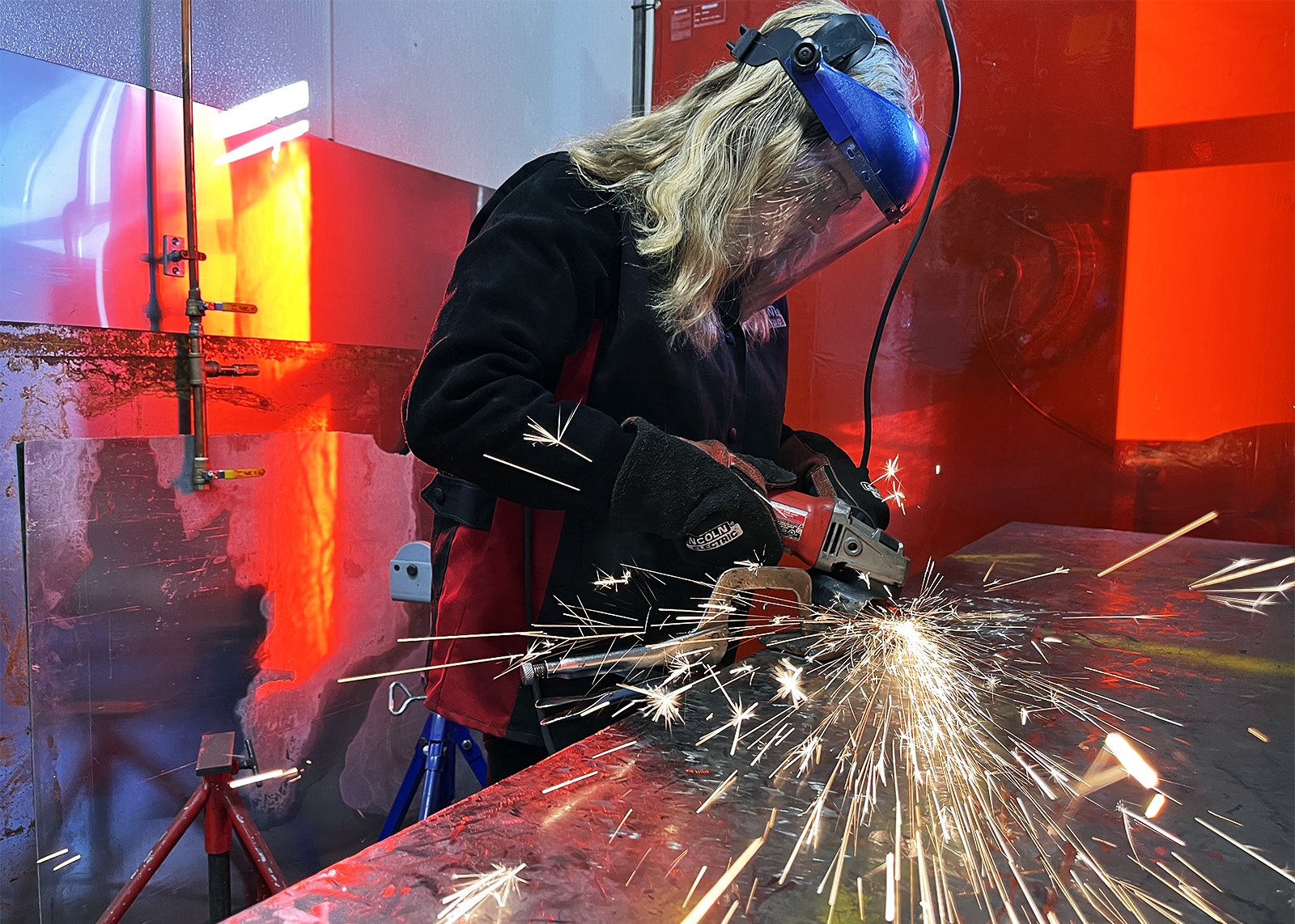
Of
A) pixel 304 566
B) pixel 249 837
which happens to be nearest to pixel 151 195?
pixel 304 566

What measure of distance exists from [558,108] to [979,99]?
1366mm

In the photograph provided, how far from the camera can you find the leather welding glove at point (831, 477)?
1.51 m

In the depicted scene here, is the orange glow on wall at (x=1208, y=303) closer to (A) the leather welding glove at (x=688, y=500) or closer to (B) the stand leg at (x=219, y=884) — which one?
(A) the leather welding glove at (x=688, y=500)

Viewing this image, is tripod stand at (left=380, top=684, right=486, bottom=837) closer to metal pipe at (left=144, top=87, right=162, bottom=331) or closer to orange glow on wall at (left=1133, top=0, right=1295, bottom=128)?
metal pipe at (left=144, top=87, right=162, bottom=331)

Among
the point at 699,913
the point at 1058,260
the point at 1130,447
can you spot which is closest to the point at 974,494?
the point at 1130,447

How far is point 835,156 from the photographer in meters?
1.18

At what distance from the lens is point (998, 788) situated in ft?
2.36

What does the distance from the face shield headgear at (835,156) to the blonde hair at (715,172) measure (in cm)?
3

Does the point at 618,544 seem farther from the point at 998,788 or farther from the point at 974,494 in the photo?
the point at 974,494

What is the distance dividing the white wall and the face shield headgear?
99 cm

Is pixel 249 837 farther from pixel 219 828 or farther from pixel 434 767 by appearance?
pixel 434 767

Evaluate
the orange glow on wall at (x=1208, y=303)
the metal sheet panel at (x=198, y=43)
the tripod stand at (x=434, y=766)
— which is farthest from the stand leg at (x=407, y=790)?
the orange glow on wall at (x=1208, y=303)

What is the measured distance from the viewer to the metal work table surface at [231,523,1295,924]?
54cm

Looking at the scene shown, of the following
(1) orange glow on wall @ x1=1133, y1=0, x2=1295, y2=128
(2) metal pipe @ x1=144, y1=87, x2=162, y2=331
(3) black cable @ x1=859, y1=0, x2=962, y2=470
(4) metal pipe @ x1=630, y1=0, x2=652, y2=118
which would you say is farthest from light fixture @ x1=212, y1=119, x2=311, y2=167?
(1) orange glow on wall @ x1=1133, y1=0, x2=1295, y2=128
